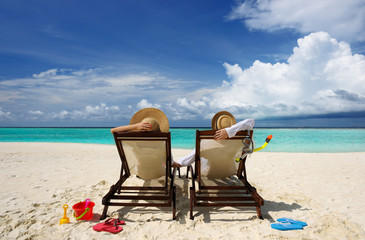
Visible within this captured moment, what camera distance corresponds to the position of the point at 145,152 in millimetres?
3619

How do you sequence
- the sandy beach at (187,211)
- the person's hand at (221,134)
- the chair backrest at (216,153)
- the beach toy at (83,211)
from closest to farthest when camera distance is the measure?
the sandy beach at (187,211) → the beach toy at (83,211) → the person's hand at (221,134) → the chair backrest at (216,153)

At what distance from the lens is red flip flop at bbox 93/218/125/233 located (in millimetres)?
2886

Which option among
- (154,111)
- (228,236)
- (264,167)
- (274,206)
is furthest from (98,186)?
(264,167)

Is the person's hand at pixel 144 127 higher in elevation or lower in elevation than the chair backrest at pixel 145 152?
higher

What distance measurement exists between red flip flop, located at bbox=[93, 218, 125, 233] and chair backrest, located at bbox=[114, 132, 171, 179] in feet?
3.06

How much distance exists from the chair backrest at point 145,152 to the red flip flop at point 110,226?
36.7 inches

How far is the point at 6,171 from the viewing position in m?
6.35

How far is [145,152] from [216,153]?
3.71ft

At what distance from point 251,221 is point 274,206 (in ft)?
2.67

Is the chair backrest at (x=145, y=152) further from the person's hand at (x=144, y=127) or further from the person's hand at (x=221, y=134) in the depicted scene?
the person's hand at (x=221, y=134)

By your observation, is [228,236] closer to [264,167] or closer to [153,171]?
[153,171]

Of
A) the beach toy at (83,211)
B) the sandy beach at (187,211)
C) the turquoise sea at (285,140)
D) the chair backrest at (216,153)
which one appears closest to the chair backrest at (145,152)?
the chair backrest at (216,153)

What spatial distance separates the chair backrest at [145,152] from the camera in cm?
337

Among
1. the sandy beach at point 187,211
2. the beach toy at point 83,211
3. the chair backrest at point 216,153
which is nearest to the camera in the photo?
the sandy beach at point 187,211
